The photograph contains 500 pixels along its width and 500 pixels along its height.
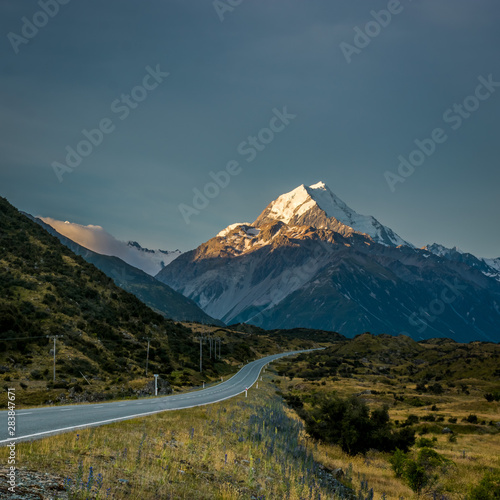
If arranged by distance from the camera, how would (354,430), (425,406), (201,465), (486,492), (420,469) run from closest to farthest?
(201,465)
(486,492)
(420,469)
(354,430)
(425,406)

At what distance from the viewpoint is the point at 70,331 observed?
58.0 m

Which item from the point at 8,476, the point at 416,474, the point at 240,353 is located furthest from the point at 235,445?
the point at 240,353

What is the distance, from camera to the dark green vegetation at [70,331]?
44.9 meters

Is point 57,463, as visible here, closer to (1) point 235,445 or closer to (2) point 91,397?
(1) point 235,445

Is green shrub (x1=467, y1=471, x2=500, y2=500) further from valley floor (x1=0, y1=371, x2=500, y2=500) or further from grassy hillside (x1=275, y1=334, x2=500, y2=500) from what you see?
valley floor (x1=0, y1=371, x2=500, y2=500)

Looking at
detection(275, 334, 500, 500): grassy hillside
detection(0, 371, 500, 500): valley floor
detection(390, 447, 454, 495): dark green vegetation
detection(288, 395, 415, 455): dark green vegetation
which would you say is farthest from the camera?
detection(288, 395, 415, 455): dark green vegetation

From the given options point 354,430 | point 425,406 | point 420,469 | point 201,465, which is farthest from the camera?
point 425,406

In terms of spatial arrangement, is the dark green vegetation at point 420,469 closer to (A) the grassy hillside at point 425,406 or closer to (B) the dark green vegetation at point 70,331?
(A) the grassy hillside at point 425,406

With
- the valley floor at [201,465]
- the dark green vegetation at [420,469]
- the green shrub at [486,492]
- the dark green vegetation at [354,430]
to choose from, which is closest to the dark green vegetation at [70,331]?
the dark green vegetation at [354,430]

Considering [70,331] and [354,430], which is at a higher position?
[70,331]

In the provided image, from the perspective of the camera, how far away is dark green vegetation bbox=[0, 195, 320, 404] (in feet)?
147

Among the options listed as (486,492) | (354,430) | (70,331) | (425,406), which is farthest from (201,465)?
(70,331)

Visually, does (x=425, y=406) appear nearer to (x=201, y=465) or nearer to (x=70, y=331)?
(x=201, y=465)

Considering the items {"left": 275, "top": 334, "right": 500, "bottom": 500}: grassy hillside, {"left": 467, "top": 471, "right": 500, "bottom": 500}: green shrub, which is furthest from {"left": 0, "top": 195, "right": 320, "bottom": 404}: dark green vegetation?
{"left": 467, "top": 471, "right": 500, "bottom": 500}: green shrub
